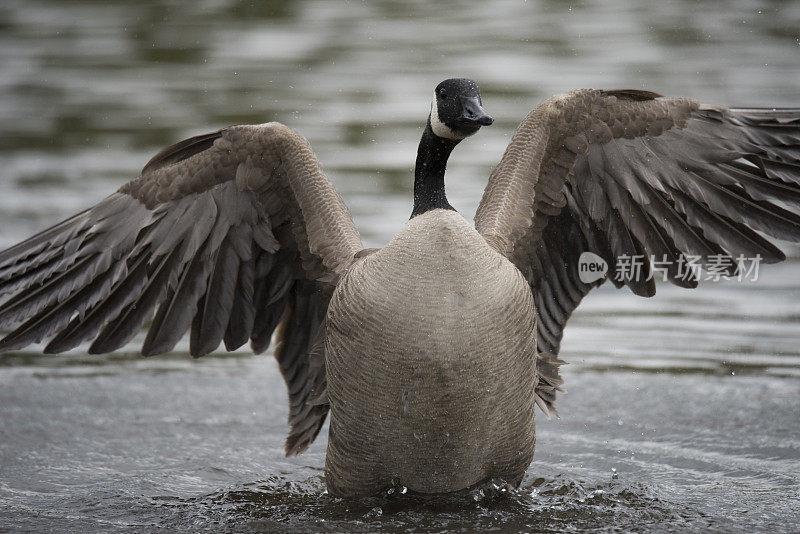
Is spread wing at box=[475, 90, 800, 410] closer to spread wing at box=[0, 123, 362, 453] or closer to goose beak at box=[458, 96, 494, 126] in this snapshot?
goose beak at box=[458, 96, 494, 126]

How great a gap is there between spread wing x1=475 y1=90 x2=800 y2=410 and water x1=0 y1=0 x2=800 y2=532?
59.5 inches

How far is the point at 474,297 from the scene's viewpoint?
6.20 meters

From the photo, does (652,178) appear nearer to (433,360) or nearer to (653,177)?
(653,177)

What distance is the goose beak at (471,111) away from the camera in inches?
247

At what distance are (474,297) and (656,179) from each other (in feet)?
5.72

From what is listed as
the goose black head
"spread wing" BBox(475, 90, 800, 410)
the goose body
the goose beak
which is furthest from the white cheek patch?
"spread wing" BBox(475, 90, 800, 410)

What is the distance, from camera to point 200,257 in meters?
7.54

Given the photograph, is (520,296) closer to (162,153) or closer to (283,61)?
(162,153)

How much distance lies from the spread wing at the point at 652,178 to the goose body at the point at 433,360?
0.73m

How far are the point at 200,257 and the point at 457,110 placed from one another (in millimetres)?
2152

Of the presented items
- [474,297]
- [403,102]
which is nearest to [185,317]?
[474,297]

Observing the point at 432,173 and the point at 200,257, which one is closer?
the point at 432,173

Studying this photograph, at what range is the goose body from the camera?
6.22 meters

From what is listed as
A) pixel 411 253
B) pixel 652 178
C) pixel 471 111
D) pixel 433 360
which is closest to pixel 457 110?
pixel 471 111
